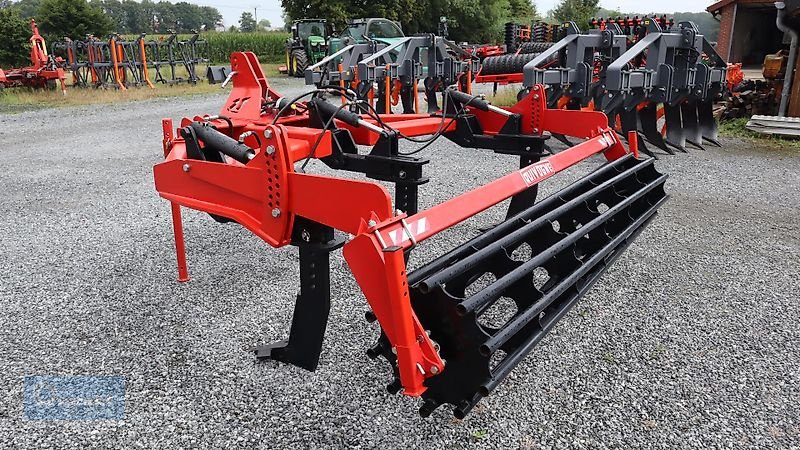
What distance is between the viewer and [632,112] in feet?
22.5

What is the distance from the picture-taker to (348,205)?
6.81 ft

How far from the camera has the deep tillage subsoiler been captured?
195 centimetres

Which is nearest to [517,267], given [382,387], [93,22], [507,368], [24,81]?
[507,368]

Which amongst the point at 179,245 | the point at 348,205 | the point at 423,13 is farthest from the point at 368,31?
the point at 423,13

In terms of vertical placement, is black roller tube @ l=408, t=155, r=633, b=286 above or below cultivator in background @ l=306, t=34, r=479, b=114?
below

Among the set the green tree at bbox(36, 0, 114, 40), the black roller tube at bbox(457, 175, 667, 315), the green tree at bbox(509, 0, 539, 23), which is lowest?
the black roller tube at bbox(457, 175, 667, 315)

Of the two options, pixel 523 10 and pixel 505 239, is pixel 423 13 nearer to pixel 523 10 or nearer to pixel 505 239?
pixel 523 10

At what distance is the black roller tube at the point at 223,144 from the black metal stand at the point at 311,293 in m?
0.46

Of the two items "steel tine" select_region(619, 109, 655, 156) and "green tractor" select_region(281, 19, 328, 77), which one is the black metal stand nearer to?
"steel tine" select_region(619, 109, 655, 156)

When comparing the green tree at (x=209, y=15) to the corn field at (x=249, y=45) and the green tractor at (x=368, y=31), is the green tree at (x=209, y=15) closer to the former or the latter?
the corn field at (x=249, y=45)

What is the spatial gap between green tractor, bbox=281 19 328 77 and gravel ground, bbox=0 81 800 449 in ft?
47.1

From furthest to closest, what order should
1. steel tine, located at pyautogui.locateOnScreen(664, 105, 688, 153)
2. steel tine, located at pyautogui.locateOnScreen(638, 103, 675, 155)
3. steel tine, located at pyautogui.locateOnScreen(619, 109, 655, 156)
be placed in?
steel tine, located at pyautogui.locateOnScreen(664, 105, 688, 153)
steel tine, located at pyautogui.locateOnScreen(638, 103, 675, 155)
steel tine, located at pyautogui.locateOnScreen(619, 109, 655, 156)

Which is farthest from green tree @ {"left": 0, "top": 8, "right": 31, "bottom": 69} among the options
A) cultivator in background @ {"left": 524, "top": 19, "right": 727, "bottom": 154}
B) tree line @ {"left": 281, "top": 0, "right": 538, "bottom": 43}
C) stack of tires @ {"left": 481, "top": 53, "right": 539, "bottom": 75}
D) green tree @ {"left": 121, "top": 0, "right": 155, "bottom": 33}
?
green tree @ {"left": 121, "top": 0, "right": 155, "bottom": 33}

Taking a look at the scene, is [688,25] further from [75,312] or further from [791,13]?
[75,312]
